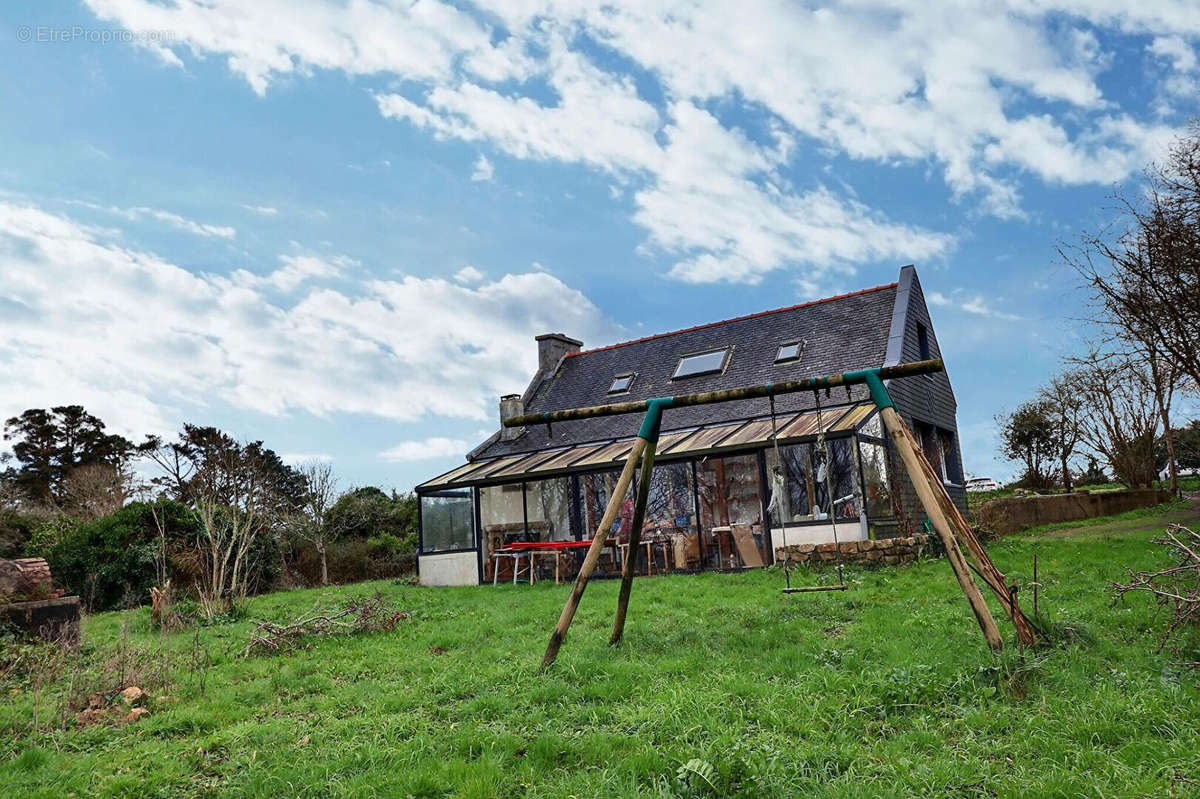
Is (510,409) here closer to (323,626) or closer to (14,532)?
(323,626)

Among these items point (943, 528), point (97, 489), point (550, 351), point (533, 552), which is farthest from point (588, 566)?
point (97, 489)

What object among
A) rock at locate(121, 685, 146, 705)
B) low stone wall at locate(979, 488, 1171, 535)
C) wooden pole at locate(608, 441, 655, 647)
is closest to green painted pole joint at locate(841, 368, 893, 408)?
wooden pole at locate(608, 441, 655, 647)

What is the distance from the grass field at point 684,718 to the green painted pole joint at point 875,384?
1.99m

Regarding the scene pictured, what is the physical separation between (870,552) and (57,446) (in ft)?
96.1

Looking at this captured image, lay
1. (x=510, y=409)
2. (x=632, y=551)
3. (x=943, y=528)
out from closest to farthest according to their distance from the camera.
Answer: (x=943, y=528)
(x=632, y=551)
(x=510, y=409)

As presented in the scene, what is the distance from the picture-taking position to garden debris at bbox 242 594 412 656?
9.24 meters

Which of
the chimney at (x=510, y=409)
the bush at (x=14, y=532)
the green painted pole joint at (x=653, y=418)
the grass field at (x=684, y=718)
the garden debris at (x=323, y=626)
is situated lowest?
the grass field at (x=684, y=718)

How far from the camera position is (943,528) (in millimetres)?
6258

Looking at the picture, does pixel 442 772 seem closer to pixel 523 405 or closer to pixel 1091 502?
pixel 523 405

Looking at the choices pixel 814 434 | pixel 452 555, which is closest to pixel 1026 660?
pixel 814 434

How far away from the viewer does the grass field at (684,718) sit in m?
4.22

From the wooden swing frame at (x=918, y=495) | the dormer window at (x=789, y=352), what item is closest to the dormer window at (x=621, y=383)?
the dormer window at (x=789, y=352)

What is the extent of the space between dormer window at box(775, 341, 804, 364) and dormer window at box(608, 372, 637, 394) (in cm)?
379

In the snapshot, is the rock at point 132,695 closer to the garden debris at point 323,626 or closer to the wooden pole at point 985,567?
the garden debris at point 323,626
